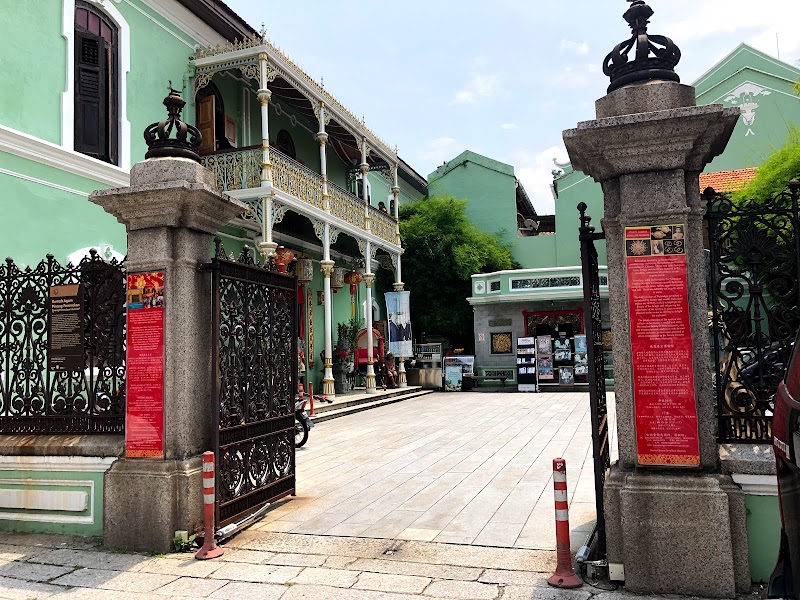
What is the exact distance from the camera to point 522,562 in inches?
183

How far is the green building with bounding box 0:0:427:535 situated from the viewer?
5699 mm

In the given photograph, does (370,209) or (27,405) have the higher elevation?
(370,209)

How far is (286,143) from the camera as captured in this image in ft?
57.9

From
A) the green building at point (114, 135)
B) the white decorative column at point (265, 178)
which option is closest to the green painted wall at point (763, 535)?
the green building at point (114, 135)

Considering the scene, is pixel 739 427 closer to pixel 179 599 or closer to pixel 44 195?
pixel 179 599

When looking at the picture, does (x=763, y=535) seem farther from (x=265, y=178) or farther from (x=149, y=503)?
(x=265, y=178)

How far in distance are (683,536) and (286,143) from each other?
51.2 ft

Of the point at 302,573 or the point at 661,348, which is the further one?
the point at 302,573

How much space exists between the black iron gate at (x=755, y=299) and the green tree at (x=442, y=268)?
21.0 m

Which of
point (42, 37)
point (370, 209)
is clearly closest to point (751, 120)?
point (370, 209)

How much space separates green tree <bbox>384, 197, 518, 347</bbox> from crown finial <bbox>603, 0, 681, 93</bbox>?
2072 centimetres

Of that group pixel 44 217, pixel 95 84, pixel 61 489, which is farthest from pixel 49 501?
pixel 95 84

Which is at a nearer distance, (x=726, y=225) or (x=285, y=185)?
(x=726, y=225)

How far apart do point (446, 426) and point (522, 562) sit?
809cm
